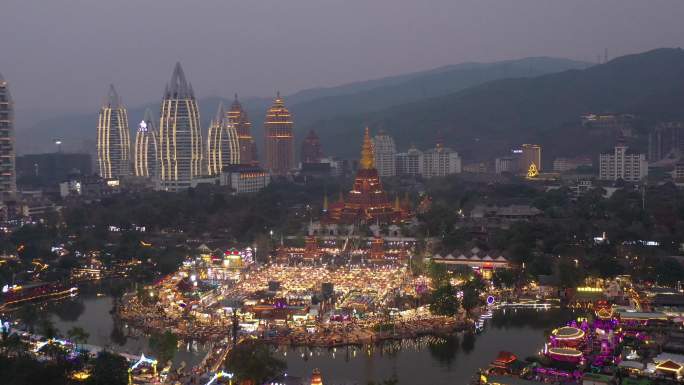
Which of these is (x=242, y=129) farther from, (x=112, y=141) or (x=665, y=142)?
(x=665, y=142)

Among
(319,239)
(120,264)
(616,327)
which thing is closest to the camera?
(616,327)

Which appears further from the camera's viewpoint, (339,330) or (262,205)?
(262,205)

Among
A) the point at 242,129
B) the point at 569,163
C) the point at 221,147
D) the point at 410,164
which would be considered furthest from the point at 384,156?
the point at 569,163

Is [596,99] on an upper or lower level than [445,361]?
upper

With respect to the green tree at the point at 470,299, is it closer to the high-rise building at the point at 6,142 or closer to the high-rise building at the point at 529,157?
the high-rise building at the point at 6,142

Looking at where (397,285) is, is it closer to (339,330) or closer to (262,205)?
(339,330)

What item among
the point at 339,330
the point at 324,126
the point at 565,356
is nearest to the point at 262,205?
the point at 339,330

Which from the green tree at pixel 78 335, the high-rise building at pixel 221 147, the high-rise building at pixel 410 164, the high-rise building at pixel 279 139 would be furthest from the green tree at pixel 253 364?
the high-rise building at pixel 410 164
